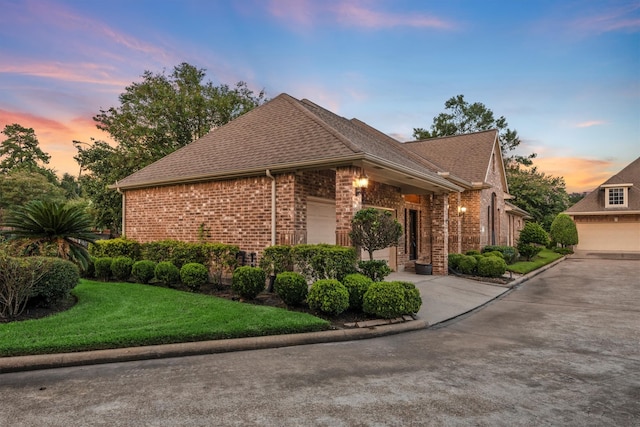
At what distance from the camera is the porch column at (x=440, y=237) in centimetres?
1268

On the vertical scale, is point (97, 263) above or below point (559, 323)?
above

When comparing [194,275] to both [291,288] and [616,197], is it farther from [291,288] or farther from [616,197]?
[616,197]

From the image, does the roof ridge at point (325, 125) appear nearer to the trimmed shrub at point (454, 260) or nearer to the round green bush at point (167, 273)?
the round green bush at point (167, 273)

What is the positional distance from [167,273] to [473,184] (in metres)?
13.7

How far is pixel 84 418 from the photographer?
2.94 metres

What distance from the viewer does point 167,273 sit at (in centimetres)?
885

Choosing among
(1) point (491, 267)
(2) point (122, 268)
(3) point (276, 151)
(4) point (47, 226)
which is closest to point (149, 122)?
(2) point (122, 268)

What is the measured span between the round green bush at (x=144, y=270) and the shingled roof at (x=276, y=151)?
2.83m

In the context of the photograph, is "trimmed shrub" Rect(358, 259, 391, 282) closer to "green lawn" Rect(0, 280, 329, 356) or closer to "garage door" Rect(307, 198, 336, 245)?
"green lawn" Rect(0, 280, 329, 356)

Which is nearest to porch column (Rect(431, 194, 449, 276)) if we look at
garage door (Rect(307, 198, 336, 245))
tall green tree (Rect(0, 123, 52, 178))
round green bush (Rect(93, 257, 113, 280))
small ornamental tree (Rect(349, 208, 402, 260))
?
garage door (Rect(307, 198, 336, 245))

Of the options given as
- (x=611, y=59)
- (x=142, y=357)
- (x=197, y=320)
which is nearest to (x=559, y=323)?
(x=197, y=320)

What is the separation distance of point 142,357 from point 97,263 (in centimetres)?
714

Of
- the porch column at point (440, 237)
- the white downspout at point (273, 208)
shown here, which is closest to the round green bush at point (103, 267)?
the white downspout at point (273, 208)

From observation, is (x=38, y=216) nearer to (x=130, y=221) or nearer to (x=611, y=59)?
(x=130, y=221)
